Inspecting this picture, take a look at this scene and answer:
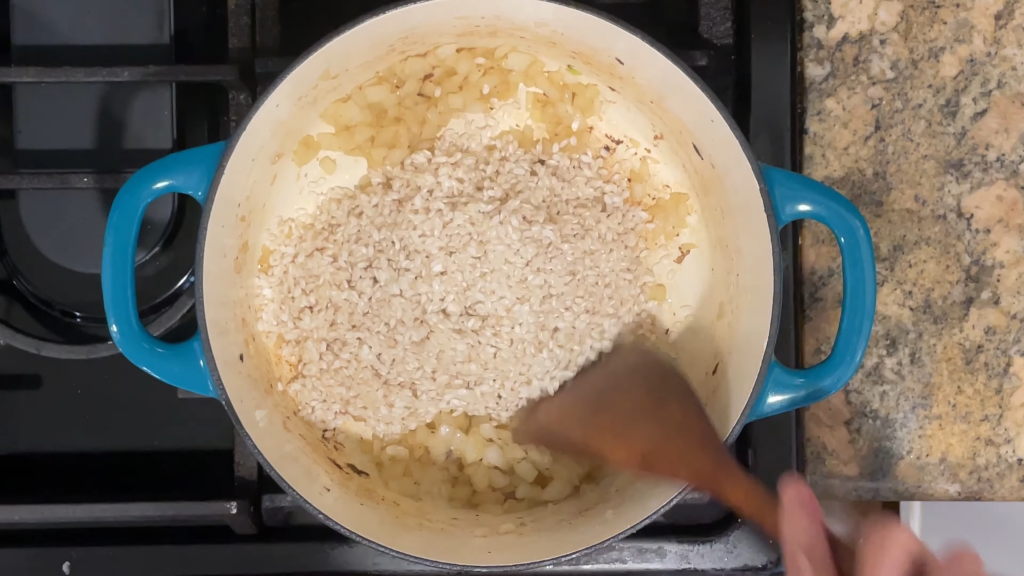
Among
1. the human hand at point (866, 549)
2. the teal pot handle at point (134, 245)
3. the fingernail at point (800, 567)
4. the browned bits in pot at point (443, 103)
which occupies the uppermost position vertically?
the browned bits in pot at point (443, 103)

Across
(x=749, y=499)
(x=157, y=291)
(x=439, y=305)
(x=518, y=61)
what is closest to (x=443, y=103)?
(x=518, y=61)

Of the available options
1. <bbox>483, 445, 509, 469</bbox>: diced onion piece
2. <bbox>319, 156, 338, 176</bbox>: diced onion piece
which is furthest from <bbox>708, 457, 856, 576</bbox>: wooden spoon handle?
<bbox>319, 156, 338, 176</bbox>: diced onion piece

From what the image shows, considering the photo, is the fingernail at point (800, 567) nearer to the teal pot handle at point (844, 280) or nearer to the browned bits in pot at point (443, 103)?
the teal pot handle at point (844, 280)

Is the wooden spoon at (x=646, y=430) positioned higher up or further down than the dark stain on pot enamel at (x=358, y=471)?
higher up

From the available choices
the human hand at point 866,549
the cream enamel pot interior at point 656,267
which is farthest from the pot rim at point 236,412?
the human hand at point 866,549

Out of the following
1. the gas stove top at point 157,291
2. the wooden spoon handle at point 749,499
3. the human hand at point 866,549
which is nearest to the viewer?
the human hand at point 866,549

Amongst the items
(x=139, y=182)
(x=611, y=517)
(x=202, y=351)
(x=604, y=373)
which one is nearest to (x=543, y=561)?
(x=611, y=517)

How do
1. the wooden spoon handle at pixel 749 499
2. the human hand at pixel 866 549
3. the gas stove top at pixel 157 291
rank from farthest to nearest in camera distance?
1. the gas stove top at pixel 157 291
2. the wooden spoon handle at pixel 749 499
3. the human hand at pixel 866 549
